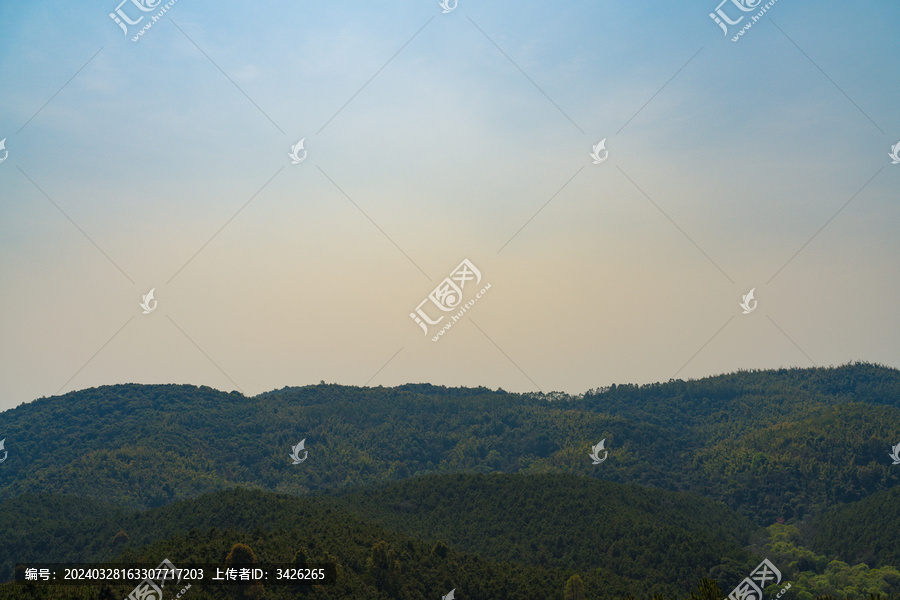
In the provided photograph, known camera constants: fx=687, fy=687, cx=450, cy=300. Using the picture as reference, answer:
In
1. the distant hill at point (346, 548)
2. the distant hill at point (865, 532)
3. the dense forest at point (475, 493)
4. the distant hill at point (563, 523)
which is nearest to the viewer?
the distant hill at point (346, 548)

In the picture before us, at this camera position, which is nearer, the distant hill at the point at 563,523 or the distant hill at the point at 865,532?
the distant hill at the point at 563,523

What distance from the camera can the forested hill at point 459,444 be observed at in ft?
401

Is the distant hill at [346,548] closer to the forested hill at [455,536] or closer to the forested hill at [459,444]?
the forested hill at [455,536]

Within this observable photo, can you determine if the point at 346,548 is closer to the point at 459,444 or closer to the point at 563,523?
the point at 563,523

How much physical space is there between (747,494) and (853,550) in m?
35.7

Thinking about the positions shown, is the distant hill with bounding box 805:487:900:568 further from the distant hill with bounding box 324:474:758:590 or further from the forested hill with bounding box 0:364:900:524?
the forested hill with bounding box 0:364:900:524

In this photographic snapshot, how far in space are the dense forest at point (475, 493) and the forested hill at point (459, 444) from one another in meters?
0.59

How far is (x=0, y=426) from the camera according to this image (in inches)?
6668

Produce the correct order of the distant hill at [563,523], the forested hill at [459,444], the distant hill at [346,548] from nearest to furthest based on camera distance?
the distant hill at [346,548] → the distant hill at [563,523] → the forested hill at [459,444]

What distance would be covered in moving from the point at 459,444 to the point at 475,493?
91890 millimetres

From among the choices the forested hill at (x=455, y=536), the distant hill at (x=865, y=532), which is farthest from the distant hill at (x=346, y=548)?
the distant hill at (x=865, y=532)

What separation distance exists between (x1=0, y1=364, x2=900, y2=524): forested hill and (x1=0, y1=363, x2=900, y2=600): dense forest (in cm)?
59

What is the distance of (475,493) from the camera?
89.8 metres

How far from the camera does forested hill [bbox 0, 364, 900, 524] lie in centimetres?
12231
